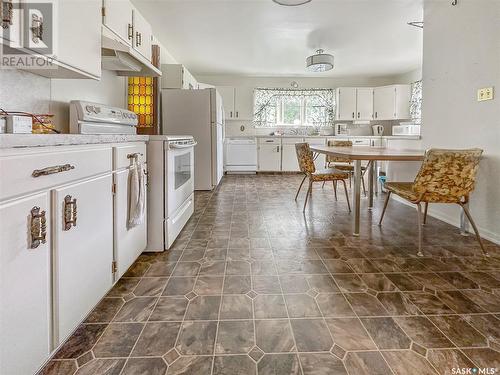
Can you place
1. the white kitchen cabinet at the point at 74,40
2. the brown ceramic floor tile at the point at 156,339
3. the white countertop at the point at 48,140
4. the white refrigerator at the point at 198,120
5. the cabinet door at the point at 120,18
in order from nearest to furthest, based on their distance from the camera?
the white countertop at the point at 48,140, the brown ceramic floor tile at the point at 156,339, the white kitchen cabinet at the point at 74,40, the cabinet door at the point at 120,18, the white refrigerator at the point at 198,120

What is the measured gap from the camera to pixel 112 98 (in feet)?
10.2

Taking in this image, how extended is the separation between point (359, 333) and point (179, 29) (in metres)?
4.57

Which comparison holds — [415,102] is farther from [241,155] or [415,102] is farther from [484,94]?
[484,94]

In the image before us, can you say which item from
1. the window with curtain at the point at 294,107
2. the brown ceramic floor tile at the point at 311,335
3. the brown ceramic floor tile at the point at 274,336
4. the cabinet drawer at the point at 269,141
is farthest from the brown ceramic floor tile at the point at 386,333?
the window with curtain at the point at 294,107

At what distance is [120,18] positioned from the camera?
235 centimetres

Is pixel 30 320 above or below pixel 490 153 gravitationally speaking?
below

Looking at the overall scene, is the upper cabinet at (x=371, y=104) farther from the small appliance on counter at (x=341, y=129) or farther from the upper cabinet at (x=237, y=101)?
the upper cabinet at (x=237, y=101)

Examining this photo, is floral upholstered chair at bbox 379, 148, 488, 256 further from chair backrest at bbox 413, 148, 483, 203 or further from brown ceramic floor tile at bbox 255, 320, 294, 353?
brown ceramic floor tile at bbox 255, 320, 294, 353

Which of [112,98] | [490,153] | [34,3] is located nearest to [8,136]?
[34,3]

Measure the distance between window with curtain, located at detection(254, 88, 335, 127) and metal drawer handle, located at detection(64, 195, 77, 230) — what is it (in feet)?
23.1

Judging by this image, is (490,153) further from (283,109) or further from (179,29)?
(283,109)

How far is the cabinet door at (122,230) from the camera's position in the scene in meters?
1.71

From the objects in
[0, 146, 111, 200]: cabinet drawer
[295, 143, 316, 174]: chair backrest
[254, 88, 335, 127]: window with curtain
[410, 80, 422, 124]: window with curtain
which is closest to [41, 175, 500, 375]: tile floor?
[0, 146, 111, 200]: cabinet drawer

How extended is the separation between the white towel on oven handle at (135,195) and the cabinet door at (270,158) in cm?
574
